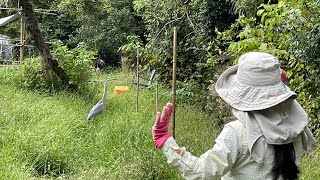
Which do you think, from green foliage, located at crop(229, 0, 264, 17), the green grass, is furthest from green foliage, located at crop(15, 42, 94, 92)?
green foliage, located at crop(229, 0, 264, 17)

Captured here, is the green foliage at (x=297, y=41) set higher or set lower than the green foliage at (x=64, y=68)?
higher

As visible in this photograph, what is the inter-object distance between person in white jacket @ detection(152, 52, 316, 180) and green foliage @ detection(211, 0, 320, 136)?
1.58 metres

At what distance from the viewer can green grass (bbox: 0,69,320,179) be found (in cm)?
327

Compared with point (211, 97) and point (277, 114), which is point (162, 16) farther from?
point (277, 114)

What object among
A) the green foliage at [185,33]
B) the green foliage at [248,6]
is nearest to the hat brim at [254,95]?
the green foliage at [248,6]

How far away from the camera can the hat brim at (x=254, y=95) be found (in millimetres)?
1319

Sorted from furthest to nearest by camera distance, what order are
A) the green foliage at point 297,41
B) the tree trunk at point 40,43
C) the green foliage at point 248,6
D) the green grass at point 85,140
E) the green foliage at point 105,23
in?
the green foliage at point 105,23, the tree trunk at point 40,43, the green foliage at point 248,6, the green grass at point 85,140, the green foliage at point 297,41

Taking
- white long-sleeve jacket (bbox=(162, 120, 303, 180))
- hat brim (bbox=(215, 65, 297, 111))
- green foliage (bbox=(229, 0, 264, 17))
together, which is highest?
green foliage (bbox=(229, 0, 264, 17))

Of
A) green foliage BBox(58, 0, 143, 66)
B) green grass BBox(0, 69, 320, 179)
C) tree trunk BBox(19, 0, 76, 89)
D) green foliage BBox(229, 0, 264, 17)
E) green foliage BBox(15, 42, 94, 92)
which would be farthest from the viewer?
green foliage BBox(58, 0, 143, 66)

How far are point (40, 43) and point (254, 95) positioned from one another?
214 inches

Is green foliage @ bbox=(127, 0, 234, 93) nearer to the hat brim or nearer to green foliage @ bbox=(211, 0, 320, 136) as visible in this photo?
green foliage @ bbox=(211, 0, 320, 136)

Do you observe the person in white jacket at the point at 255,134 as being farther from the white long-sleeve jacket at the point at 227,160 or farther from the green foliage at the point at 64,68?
the green foliage at the point at 64,68

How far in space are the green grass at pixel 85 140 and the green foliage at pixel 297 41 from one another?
0.55 metres

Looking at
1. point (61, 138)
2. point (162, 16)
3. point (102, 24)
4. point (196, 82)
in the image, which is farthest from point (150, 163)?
point (102, 24)
